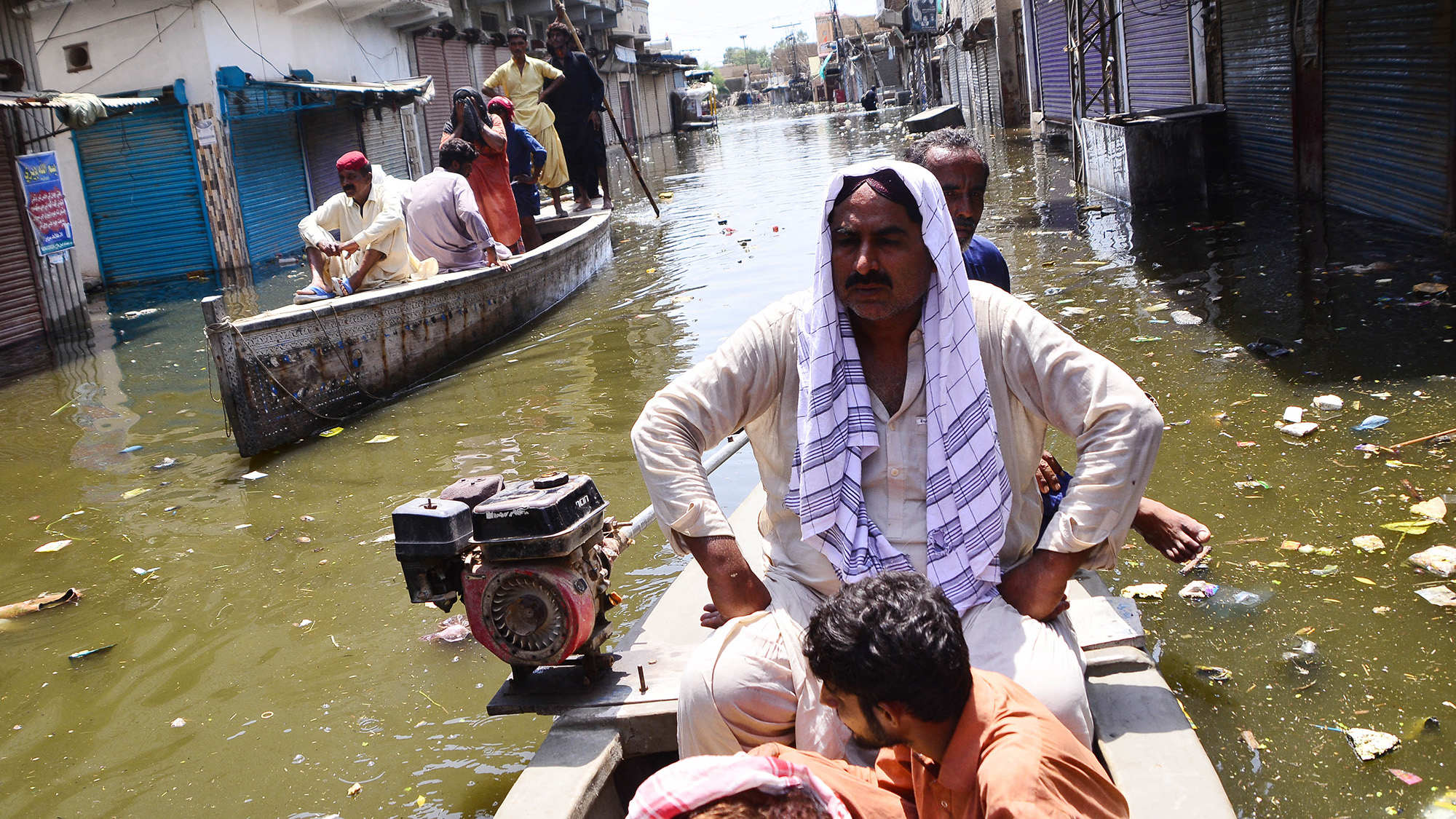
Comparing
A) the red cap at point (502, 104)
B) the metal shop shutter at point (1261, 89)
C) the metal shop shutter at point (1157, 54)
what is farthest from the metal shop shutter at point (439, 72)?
the metal shop shutter at point (1261, 89)

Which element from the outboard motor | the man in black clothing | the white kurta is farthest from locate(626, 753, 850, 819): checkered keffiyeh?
the man in black clothing

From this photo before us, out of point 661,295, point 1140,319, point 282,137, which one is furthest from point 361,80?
point 1140,319

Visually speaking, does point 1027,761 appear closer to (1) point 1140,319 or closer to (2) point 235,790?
(2) point 235,790

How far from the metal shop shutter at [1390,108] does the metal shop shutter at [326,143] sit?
48.0ft

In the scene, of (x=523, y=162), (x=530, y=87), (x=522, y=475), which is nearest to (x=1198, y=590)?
(x=522, y=475)

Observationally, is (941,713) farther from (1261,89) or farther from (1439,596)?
(1261,89)

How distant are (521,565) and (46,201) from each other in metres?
11.7

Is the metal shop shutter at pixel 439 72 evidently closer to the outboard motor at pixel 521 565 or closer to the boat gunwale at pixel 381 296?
the boat gunwale at pixel 381 296

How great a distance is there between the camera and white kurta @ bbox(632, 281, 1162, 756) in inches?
91.0

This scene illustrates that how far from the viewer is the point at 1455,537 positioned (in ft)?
12.0

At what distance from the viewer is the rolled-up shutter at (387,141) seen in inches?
797

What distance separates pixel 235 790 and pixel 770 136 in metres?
33.6

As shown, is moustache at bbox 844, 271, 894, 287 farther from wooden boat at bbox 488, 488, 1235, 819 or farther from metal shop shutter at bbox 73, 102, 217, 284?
metal shop shutter at bbox 73, 102, 217, 284

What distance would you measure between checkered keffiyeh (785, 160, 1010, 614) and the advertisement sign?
37999mm
